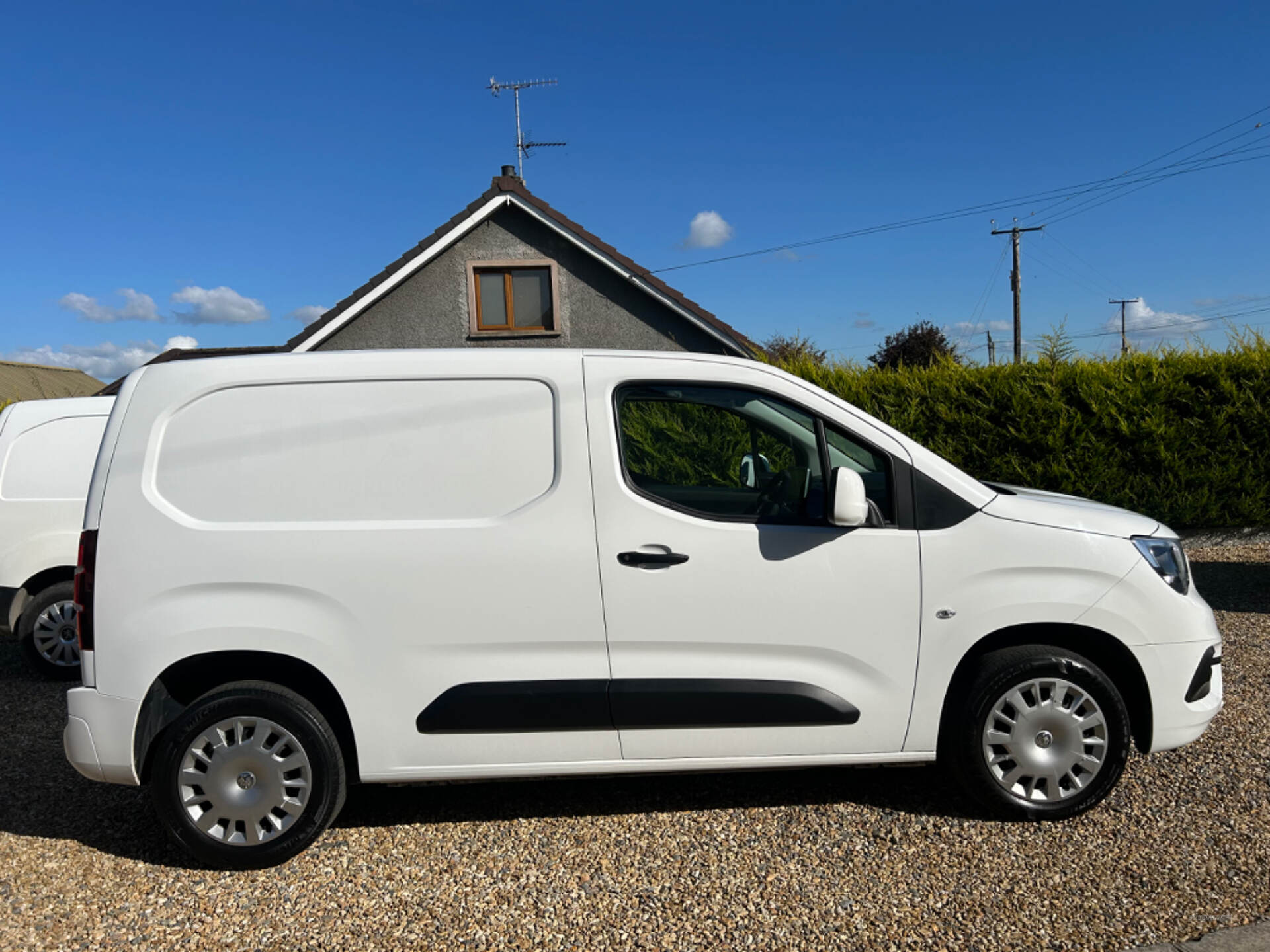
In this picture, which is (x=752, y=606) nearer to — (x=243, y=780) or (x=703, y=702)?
(x=703, y=702)

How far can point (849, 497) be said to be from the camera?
336 cm

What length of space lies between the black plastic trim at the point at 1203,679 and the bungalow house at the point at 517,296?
540 inches

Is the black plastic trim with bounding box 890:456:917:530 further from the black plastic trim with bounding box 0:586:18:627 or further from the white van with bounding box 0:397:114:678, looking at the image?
the black plastic trim with bounding box 0:586:18:627

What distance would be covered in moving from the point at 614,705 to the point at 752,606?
2.12 ft

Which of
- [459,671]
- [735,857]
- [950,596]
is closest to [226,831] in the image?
→ [459,671]

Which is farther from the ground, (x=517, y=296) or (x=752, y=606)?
(x=517, y=296)

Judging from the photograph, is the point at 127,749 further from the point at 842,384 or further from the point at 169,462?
the point at 842,384

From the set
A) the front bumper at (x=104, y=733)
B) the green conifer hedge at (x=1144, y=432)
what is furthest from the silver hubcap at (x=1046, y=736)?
the green conifer hedge at (x=1144, y=432)

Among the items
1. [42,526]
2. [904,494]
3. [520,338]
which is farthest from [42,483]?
[520,338]

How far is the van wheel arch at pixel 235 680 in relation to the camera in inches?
135

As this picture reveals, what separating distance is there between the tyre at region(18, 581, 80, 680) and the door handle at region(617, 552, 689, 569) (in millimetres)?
4996

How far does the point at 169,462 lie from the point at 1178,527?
32.8 feet

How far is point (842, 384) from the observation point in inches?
416

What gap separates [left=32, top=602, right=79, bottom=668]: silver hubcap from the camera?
6441 millimetres
